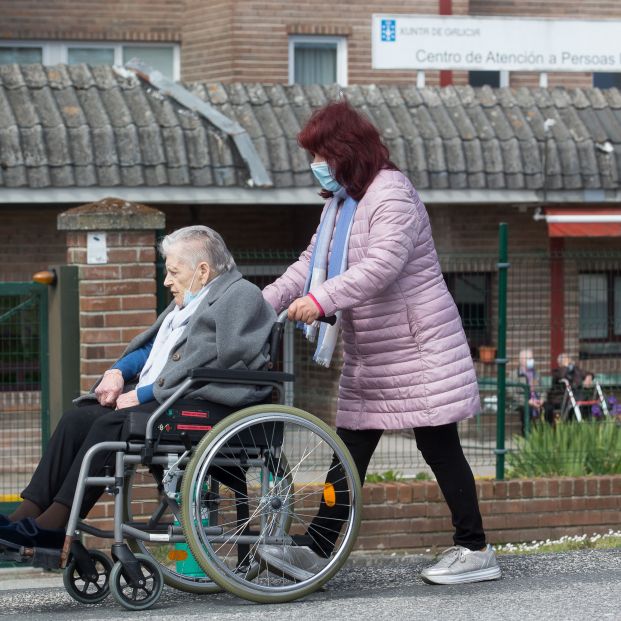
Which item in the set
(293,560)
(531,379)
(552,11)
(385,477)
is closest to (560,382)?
(531,379)

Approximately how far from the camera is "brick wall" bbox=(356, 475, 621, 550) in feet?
26.8

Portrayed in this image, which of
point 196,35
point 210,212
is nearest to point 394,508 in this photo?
point 210,212

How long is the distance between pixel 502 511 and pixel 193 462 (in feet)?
10.4

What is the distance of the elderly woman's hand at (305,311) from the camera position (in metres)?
5.82

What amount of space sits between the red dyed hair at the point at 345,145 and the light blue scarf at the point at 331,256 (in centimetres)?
10

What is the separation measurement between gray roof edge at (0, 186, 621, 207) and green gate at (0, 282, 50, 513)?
16.3 feet

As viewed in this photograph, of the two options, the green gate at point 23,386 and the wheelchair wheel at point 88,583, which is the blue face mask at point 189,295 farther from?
the green gate at point 23,386

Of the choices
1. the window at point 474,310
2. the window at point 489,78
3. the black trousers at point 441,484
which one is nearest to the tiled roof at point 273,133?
the window at point 489,78

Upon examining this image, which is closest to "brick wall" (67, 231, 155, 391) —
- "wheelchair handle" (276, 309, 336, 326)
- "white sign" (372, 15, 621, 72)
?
"wheelchair handle" (276, 309, 336, 326)

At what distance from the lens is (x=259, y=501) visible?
591cm

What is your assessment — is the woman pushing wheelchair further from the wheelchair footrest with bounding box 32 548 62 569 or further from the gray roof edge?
the gray roof edge

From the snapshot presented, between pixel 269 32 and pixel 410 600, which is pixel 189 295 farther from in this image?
pixel 269 32

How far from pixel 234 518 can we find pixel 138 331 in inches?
80.4

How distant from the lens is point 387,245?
5945 mm
